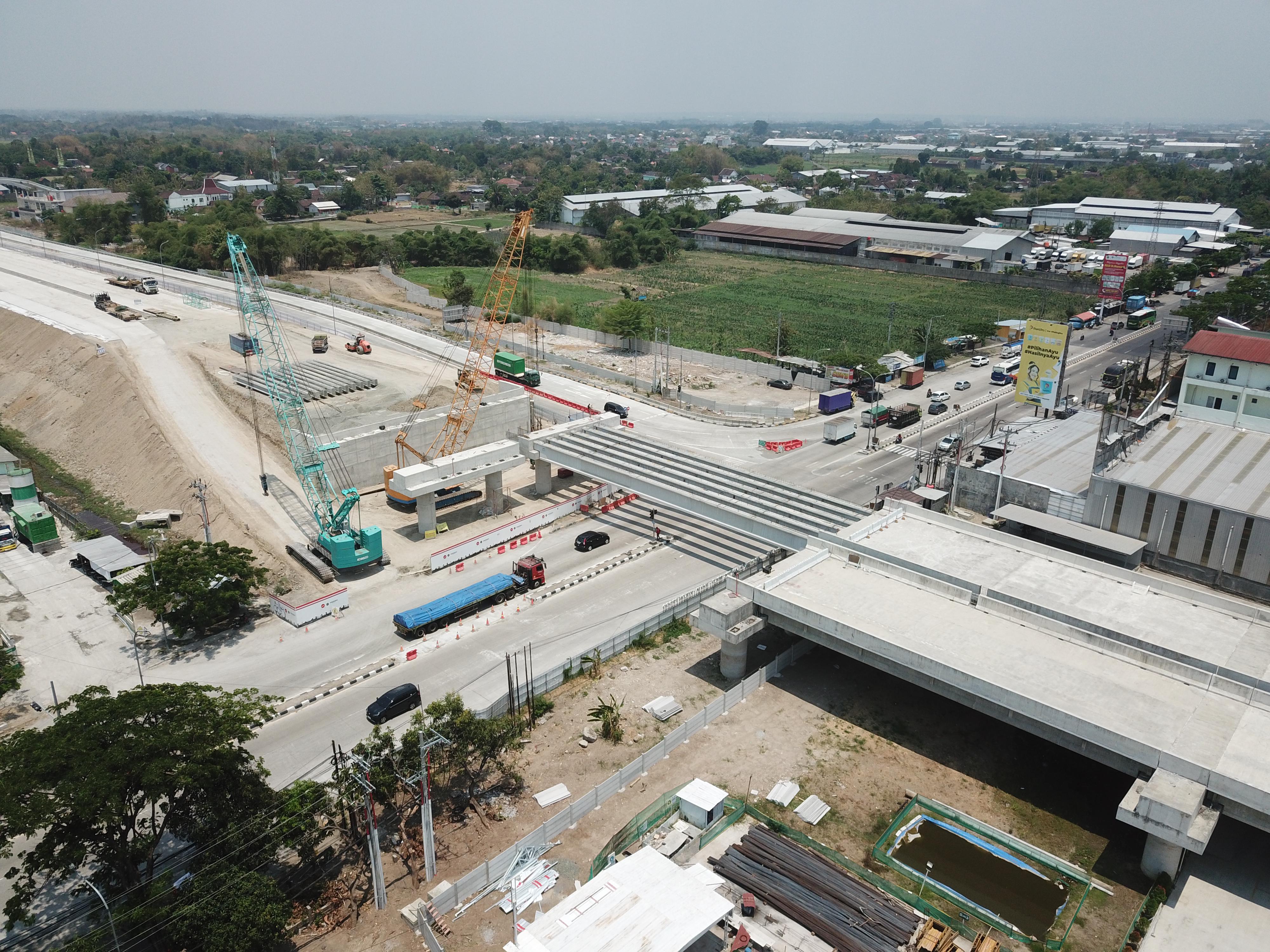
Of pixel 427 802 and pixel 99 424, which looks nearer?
pixel 427 802

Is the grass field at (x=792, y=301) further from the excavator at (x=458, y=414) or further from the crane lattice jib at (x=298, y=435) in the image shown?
the crane lattice jib at (x=298, y=435)

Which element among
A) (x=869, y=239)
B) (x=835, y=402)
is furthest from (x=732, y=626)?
(x=869, y=239)

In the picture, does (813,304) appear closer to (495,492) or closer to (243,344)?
(243,344)

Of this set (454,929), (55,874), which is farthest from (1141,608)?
(55,874)

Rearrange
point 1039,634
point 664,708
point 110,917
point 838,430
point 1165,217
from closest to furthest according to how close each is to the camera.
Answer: point 110,917, point 1039,634, point 664,708, point 838,430, point 1165,217

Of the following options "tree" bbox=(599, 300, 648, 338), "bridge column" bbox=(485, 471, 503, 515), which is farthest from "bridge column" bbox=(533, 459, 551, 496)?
"tree" bbox=(599, 300, 648, 338)

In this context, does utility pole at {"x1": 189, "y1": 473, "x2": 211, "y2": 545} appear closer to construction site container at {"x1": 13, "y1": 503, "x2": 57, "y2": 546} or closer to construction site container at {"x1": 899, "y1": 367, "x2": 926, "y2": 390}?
construction site container at {"x1": 13, "y1": 503, "x2": 57, "y2": 546}

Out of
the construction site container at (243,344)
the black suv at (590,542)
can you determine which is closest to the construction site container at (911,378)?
the black suv at (590,542)
